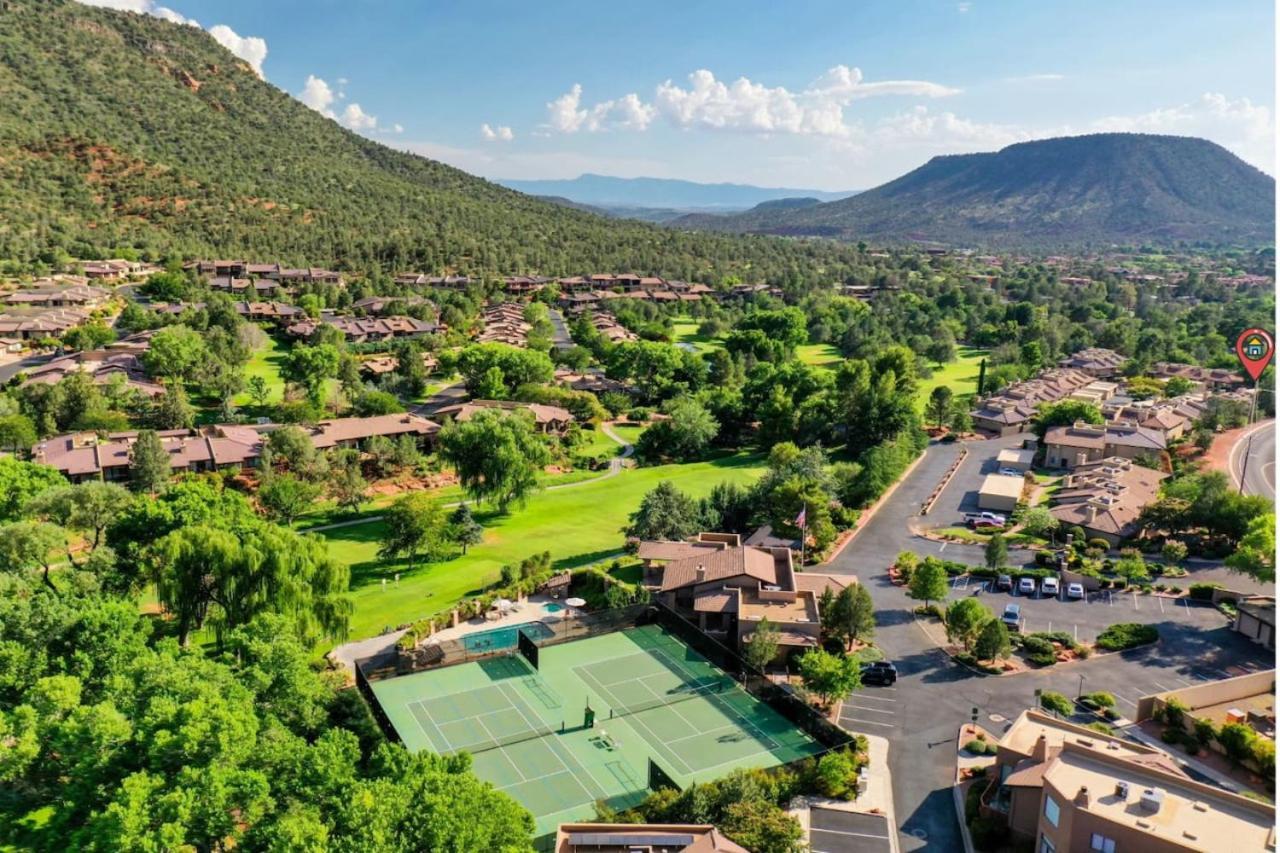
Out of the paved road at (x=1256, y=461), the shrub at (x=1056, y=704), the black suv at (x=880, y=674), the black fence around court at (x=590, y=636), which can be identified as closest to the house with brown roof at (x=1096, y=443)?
the paved road at (x=1256, y=461)

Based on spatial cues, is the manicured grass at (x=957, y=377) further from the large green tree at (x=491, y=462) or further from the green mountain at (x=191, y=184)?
the green mountain at (x=191, y=184)

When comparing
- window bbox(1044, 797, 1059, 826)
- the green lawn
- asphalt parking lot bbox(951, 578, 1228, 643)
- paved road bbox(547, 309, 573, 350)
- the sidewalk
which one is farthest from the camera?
paved road bbox(547, 309, 573, 350)

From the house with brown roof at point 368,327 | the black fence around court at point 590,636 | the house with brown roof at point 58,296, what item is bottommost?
the black fence around court at point 590,636

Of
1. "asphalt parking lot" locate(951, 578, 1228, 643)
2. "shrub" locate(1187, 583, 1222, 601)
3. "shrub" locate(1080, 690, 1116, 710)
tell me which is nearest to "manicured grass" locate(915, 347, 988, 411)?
"shrub" locate(1187, 583, 1222, 601)

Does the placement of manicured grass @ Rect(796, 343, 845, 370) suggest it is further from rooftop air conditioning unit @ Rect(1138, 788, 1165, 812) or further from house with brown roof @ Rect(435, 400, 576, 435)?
rooftop air conditioning unit @ Rect(1138, 788, 1165, 812)

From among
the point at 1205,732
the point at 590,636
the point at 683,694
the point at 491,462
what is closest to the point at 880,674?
the point at 683,694

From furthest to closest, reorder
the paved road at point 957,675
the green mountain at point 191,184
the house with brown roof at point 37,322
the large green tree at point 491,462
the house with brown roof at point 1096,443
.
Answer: the green mountain at point 191,184
the house with brown roof at point 37,322
the house with brown roof at point 1096,443
the large green tree at point 491,462
the paved road at point 957,675
